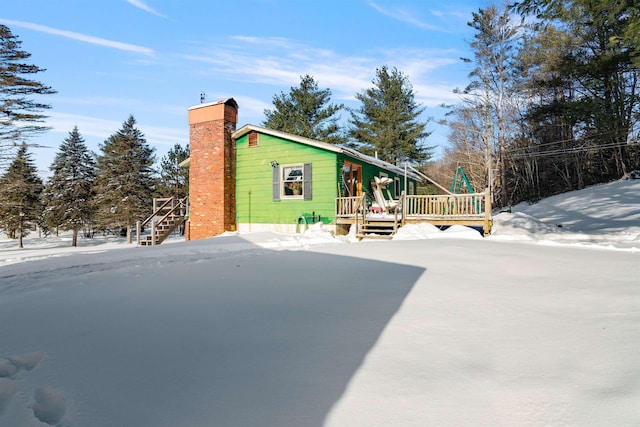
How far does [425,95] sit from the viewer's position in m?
27.1

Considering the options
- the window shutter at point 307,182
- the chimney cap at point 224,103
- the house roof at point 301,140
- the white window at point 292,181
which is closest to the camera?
the house roof at point 301,140

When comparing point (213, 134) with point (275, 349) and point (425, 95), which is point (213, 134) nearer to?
point (275, 349)

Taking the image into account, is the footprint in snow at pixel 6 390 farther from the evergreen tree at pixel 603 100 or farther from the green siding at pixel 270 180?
the evergreen tree at pixel 603 100

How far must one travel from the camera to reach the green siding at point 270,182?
1172 cm

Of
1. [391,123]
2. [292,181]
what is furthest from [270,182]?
[391,123]

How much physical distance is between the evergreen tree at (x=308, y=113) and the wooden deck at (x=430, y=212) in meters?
17.0

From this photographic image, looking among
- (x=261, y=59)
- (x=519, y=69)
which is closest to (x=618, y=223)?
(x=519, y=69)

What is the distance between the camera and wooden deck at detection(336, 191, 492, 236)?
9664mm

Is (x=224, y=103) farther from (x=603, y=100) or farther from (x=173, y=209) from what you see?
→ (x=603, y=100)

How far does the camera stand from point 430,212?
10391 mm

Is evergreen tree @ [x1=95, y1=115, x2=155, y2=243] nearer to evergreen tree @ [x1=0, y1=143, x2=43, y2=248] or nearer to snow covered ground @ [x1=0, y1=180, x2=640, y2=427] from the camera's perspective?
evergreen tree @ [x1=0, y1=143, x2=43, y2=248]

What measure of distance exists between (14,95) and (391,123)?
81.2ft

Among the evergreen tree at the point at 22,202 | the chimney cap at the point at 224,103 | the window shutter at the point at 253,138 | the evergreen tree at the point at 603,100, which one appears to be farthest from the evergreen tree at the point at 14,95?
the evergreen tree at the point at 603,100

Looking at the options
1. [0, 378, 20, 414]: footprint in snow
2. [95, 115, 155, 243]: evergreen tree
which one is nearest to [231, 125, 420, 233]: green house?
[0, 378, 20, 414]: footprint in snow
